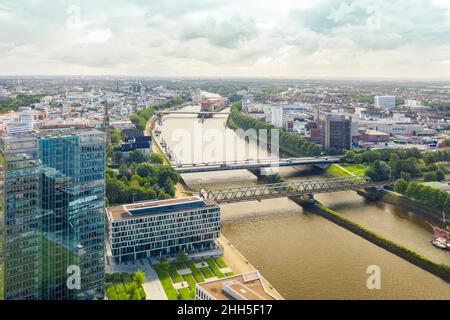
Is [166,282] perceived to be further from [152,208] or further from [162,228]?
[152,208]

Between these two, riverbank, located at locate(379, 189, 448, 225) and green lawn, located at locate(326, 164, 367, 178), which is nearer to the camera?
riverbank, located at locate(379, 189, 448, 225)

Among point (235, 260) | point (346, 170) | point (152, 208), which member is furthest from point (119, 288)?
point (346, 170)

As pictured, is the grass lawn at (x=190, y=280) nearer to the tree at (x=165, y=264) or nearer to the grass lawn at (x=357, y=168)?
the tree at (x=165, y=264)

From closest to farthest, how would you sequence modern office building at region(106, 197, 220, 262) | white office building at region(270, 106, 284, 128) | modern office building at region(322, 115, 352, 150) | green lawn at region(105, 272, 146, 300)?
green lawn at region(105, 272, 146, 300)
modern office building at region(106, 197, 220, 262)
modern office building at region(322, 115, 352, 150)
white office building at region(270, 106, 284, 128)

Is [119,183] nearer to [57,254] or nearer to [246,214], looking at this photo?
[246,214]

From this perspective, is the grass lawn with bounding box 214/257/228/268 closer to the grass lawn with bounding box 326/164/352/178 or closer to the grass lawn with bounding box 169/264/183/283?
the grass lawn with bounding box 169/264/183/283

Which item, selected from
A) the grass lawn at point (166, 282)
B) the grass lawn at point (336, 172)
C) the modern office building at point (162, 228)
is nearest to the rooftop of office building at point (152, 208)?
the modern office building at point (162, 228)

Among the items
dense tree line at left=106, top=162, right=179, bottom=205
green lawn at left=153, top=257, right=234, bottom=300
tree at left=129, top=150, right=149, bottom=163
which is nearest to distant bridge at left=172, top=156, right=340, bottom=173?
dense tree line at left=106, top=162, right=179, bottom=205
